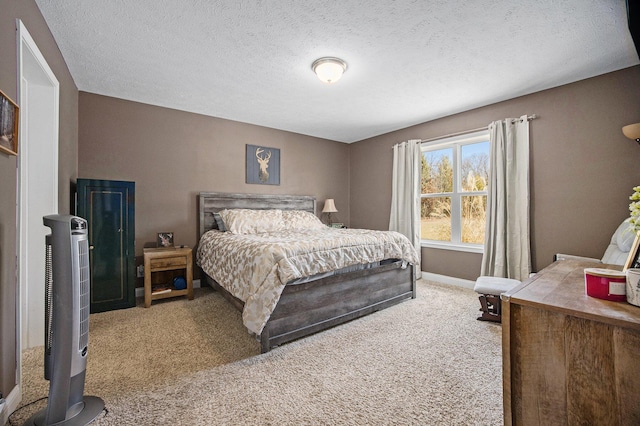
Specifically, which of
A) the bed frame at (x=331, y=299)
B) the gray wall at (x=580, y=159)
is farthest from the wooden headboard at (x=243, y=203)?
the gray wall at (x=580, y=159)

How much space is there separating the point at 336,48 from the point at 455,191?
279 centimetres

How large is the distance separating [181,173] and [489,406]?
399 centimetres

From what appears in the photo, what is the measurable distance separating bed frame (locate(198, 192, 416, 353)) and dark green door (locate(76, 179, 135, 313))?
917 mm

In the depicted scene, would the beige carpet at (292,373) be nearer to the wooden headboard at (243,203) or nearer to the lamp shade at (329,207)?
the wooden headboard at (243,203)

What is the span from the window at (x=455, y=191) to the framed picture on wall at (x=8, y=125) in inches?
172

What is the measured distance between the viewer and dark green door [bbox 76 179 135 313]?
2881 millimetres

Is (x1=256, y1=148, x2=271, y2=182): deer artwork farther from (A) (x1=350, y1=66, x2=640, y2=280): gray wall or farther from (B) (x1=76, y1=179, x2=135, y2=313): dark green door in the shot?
(A) (x1=350, y1=66, x2=640, y2=280): gray wall

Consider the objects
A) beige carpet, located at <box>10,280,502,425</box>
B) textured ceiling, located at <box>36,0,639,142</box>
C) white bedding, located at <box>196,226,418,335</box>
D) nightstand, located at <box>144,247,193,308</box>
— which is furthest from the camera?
nightstand, located at <box>144,247,193,308</box>

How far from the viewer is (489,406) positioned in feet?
5.12

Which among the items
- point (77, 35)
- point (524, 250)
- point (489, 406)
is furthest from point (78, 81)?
point (524, 250)

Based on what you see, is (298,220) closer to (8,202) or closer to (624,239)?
(8,202)

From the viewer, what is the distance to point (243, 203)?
4219 mm

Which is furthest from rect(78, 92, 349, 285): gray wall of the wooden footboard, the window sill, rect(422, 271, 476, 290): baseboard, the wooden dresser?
the wooden dresser

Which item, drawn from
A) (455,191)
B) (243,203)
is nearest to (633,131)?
(455,191)
